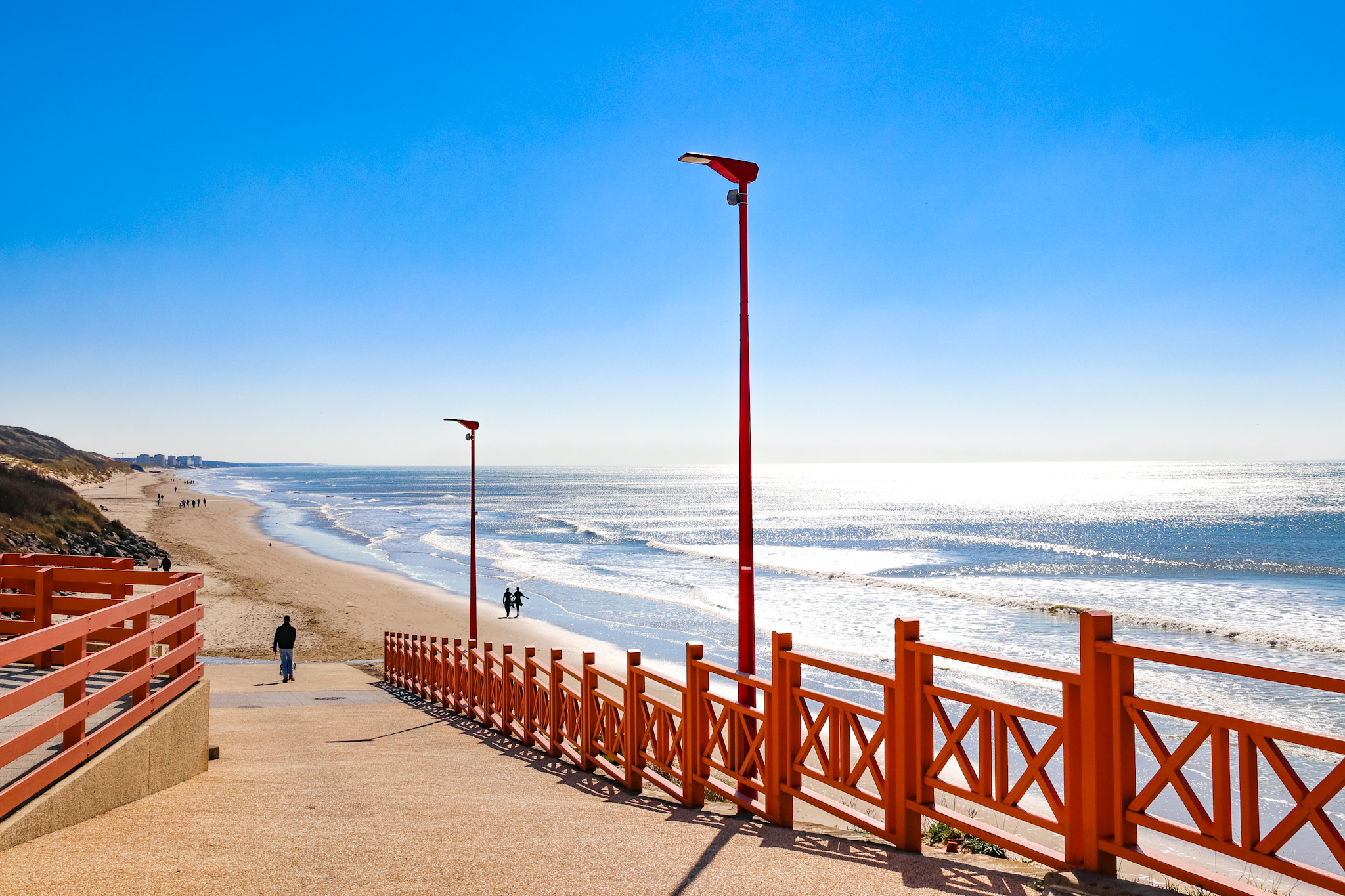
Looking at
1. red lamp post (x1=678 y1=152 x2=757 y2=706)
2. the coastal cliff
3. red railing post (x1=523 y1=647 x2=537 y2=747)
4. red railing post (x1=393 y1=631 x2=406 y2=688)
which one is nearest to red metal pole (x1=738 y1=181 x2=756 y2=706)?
red lamp post (x1=678 y1=152 x2=757 y2=706)

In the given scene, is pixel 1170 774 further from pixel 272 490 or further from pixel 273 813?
pixel 272 490

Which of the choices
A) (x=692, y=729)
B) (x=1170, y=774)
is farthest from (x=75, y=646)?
(x=1170, y=774)

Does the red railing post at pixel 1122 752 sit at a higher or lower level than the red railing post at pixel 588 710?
higher

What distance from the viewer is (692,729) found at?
698 centimetres

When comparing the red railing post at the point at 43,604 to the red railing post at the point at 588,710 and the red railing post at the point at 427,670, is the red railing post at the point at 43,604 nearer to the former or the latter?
the red railing post at the point at 588,710

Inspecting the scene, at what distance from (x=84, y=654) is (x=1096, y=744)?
6.21 meters

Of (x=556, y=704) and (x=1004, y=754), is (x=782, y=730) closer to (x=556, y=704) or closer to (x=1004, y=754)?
(x=1004, y=754)

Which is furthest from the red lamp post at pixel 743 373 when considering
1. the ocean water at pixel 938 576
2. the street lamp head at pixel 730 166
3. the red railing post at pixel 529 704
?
the ocean water at pixel 938 576

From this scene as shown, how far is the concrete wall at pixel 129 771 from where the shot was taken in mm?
4961

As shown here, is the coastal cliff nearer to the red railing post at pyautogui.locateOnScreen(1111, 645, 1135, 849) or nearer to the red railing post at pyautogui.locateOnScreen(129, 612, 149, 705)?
the red railing post at pyautogui.locateOnScreen(129, 612, 149, 705)

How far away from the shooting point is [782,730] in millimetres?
6047

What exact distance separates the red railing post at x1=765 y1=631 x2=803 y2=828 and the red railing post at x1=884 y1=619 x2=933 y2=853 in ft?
2.63

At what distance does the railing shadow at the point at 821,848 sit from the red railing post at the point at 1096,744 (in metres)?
0.45

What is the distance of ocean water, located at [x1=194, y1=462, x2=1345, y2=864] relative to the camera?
2616 centimetres
